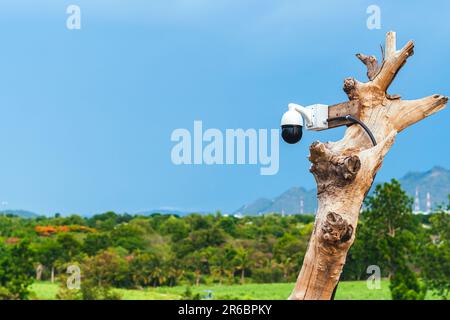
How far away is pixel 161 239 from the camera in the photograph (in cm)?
2117

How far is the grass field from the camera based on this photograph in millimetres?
18078

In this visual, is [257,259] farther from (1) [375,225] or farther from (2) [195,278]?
(1) [375,225]

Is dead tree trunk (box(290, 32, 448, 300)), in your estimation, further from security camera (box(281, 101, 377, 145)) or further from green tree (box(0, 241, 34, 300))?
green tree (box(0, 241, 34, 300))

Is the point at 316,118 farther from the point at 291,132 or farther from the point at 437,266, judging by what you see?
the point at 437,266

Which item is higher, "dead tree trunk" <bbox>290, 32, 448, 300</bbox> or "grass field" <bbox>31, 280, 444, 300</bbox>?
"dead tree trunk" <bbox>290, 32, 448, 300</bbox>

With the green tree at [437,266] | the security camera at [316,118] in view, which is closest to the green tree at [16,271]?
the green tree at [437,266]

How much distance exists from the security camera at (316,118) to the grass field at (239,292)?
14953 millimetres

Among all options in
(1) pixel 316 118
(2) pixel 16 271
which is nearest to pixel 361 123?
(1) pixel 316 118

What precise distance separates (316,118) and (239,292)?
623 inches

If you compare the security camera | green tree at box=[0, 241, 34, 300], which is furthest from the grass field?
the security camera

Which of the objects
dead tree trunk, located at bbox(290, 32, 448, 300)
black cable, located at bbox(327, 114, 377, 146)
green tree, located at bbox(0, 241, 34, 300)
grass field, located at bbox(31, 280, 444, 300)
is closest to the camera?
dead tree trunk, located at bbox(290, 32, 448, 300)

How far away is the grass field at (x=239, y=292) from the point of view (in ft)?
59.3

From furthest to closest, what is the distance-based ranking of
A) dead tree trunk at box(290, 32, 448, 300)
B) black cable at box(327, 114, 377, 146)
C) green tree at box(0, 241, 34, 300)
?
1. green tree at box(0, 241, 34, 300)
2. black cable at box(327, 114, 377, 146)
3. dead tree trunk at box(290, 32, 448, 300)
